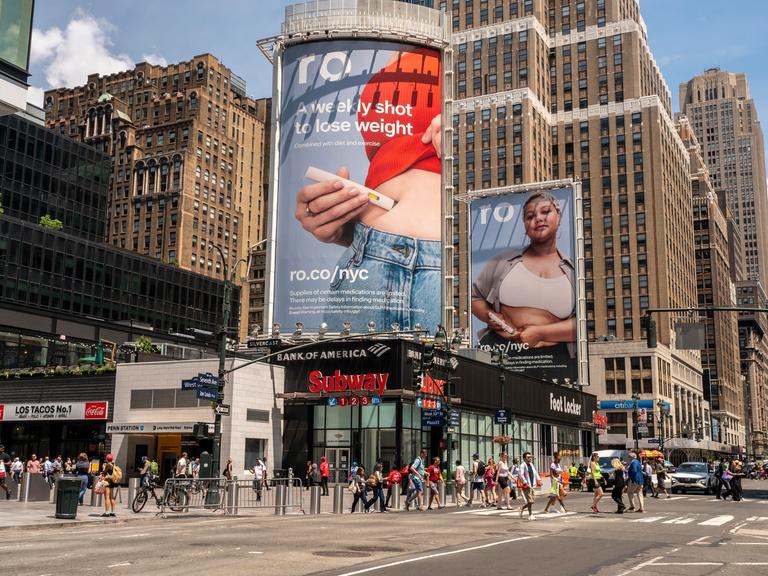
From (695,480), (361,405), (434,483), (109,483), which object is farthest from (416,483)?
(695,480)

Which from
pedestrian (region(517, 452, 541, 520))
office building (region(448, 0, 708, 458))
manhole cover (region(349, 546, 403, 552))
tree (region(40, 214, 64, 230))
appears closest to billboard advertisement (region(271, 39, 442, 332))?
pedestrian (region(517, 452, 541, 520))

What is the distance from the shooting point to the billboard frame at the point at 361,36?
57.2m

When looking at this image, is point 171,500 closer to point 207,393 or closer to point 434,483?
point 207,393

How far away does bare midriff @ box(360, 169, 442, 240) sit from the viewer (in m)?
54.6

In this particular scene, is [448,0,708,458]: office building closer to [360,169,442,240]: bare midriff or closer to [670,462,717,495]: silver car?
[360,169,442,240]: bare midriff

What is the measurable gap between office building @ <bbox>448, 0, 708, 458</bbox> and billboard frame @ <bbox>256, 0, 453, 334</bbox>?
71.7 meters

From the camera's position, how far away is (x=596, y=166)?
137m

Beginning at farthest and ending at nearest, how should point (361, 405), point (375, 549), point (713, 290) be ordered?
point (713, 290) < point (361, 405) < point (375, 549)

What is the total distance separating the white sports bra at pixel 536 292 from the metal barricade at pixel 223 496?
147 feet

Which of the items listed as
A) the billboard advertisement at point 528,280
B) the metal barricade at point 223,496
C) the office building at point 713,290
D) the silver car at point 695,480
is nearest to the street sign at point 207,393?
the metal barricade at point 223,496

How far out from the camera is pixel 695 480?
44.3m

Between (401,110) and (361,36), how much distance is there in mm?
6262

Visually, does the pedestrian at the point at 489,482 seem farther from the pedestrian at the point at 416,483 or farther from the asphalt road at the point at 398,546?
the asphalt road at the point at 398,546

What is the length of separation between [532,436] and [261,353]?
2405cm
